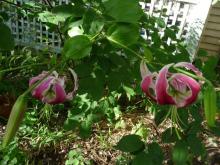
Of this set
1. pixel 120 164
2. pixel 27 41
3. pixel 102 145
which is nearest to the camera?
pixel 120 164

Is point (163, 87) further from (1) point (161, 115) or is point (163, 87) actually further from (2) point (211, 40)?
(2) point (211, 40)

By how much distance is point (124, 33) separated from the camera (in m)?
0.77

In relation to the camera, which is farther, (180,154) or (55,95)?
(180,154)

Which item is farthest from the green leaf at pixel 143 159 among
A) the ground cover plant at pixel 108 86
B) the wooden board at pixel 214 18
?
the wooden board at pixel 214 18

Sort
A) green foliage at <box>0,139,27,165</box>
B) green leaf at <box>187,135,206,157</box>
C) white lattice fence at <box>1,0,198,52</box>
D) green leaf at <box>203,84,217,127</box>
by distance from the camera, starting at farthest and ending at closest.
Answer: white lattice fence at <box>1,0,198,52</box>, green foliage at <box>0,139,27,165</box>, green leaf at <box>187,135,206,157</box>, green leaf at <box>203,84,217,127</box>

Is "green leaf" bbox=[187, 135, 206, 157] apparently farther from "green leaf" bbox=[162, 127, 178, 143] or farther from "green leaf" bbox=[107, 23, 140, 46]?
"green leaf" bbox=[107, 23, 140, 46]

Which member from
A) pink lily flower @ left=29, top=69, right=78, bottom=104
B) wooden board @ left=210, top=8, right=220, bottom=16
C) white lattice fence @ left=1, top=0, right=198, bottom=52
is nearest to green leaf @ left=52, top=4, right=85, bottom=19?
pink lily flower @ left=29, top=69, right=78, bottom=104

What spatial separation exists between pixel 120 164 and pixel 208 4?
203 centimetres

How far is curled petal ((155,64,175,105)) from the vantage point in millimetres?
733

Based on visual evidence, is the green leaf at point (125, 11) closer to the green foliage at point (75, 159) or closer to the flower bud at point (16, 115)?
the flower bud at point (16, 115)

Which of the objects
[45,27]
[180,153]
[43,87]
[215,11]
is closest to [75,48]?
[43,87]

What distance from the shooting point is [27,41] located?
11.3 feet

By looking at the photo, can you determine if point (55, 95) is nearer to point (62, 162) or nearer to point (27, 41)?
point (62, 162)

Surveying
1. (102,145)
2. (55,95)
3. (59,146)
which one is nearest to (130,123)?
(102,145)
